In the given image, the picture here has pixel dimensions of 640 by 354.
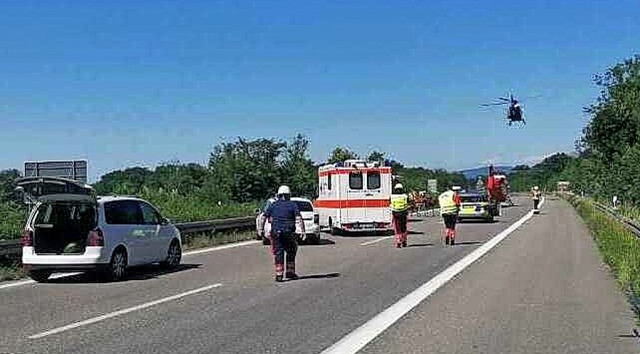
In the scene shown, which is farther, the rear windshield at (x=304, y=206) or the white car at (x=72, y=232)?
the rear windshield at (x=304, y=206)

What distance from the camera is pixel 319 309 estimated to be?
13141 mm

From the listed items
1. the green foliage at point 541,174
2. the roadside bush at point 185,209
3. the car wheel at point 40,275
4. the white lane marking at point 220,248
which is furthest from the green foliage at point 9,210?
the green foliage at point 541,174

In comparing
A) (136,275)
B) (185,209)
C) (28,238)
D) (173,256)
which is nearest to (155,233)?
(136,275)

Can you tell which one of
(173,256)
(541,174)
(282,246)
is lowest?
(173,256)

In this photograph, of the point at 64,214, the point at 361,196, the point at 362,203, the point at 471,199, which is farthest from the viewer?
the point at 471,199

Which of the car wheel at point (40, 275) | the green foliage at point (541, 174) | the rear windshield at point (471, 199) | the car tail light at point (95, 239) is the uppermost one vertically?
the green foliage at point (541, 174)

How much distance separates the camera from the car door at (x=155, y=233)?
19109mm

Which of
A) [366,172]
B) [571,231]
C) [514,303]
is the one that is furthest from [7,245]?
[571,231]

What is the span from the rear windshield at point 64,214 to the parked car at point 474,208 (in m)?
30.1

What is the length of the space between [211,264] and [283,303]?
7648 millimetres

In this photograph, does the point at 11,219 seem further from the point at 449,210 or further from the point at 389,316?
the point at 389,316

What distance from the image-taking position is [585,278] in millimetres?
17359

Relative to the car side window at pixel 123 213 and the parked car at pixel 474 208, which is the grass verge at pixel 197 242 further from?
the parked car at pixel 474 208

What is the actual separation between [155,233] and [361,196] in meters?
16.0
